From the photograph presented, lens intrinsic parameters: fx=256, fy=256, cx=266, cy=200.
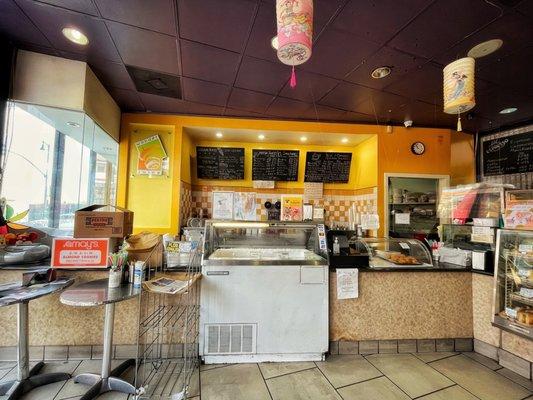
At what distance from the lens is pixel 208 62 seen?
8.77ft

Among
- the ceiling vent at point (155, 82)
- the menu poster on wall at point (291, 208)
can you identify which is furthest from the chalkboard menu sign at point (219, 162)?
the ceiling vent at point (155, 82)

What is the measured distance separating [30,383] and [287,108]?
3.89 m

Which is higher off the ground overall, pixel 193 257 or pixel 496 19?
pixel 496 19

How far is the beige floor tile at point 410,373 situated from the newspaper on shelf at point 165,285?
1868mm

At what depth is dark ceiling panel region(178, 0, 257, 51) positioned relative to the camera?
6.33 ft

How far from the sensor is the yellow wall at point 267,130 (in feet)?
12.9

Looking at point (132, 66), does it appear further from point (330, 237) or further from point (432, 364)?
point (432, 364)

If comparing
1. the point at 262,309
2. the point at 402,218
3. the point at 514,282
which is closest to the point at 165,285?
the point at 262,309

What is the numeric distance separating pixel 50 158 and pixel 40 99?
0.71 meters

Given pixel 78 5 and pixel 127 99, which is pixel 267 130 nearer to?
pixel 127 99

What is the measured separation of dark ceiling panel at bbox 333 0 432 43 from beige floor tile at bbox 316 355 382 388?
2.91 m

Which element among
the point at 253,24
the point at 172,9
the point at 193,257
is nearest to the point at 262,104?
the point at 253,24

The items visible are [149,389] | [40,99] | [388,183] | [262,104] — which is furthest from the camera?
[388,183]

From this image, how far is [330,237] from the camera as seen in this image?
8.49 feet
